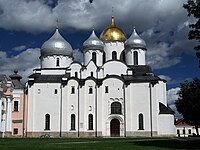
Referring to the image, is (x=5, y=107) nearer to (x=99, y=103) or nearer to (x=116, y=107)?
(x=99, y=103)

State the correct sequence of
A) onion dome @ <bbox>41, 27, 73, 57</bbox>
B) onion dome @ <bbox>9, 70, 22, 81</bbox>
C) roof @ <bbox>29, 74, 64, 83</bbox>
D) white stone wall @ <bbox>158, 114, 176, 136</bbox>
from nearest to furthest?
white stone wall @ <bbox>158, 114, 176, 136</bbox>, roof @ <bbox>29, 74, 64, 83</bbox>, onion dome @ <bbox>41, 27, 73, 57</bbox>, onion dome @ <bbox>9, 70, 22, 81</bbox>

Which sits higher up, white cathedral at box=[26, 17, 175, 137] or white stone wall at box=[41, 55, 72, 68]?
white stone wall at box=[41, 55, 72, 68]

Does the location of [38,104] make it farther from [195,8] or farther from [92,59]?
[195,8]

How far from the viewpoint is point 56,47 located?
2339 inches

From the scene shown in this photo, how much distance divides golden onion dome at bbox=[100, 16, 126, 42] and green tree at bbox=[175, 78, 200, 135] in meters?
13.5

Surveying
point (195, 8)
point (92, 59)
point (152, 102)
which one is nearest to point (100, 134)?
point (152, 102)

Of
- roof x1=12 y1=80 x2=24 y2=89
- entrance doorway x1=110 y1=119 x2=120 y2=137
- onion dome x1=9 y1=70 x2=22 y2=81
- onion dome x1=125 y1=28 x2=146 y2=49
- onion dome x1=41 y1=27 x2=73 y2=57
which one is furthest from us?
onion dome x1=9 y1=70 x2=22 y2=81

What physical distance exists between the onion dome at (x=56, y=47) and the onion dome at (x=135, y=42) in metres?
10.1

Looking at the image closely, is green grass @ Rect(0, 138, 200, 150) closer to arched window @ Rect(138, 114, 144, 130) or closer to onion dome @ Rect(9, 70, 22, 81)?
arched window @ Rect(138, 114, 144, 130)

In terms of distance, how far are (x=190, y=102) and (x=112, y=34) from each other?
18.2m

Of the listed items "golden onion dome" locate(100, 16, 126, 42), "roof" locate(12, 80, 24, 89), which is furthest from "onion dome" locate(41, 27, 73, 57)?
"golden onion dome" locate(100, 16, 126, 42)

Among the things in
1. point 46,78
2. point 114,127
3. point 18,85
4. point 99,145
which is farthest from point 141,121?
point 99,145

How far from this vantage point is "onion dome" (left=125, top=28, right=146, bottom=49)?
199ft

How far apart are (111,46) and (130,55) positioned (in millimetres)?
3826
